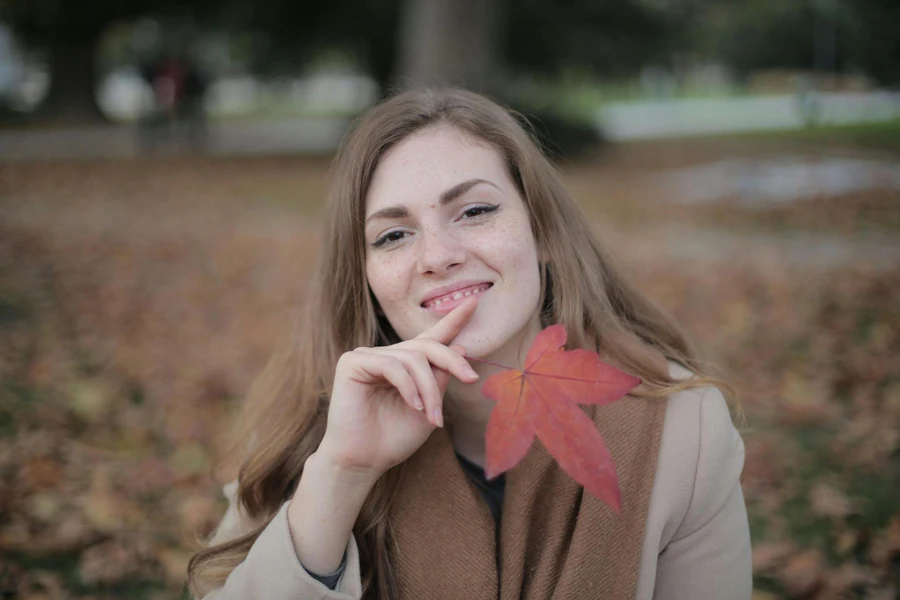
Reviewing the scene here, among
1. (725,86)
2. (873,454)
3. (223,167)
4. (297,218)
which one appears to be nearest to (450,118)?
(873,454)

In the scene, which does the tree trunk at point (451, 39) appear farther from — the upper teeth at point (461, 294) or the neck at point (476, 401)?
the upper teeth at point (461, 294)

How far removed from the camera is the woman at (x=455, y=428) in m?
1.65

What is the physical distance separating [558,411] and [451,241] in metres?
0.62

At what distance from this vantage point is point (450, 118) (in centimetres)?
199

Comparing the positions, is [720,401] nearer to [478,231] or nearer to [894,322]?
[478,231]

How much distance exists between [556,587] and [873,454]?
2.57 meters

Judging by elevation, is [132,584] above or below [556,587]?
below

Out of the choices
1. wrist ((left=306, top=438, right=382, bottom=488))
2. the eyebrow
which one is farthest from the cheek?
wrist ((left=306, top=438, right=382, bottom=488))

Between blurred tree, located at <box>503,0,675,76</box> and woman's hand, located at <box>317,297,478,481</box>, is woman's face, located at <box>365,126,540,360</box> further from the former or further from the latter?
blurred tree, located at <box>503,0,675,76</box>

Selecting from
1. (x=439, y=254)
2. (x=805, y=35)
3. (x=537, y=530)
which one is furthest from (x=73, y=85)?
(x=537, y=530)

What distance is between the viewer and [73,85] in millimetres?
23609

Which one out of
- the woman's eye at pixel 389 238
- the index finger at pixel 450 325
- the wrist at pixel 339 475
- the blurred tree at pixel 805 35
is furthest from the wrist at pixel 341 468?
the blurred tree at pixel 805 35

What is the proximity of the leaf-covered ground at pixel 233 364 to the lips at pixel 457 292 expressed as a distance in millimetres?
991

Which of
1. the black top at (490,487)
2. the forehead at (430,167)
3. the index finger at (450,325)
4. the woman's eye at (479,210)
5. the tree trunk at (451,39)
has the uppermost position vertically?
the tree trunk at (451,39)
